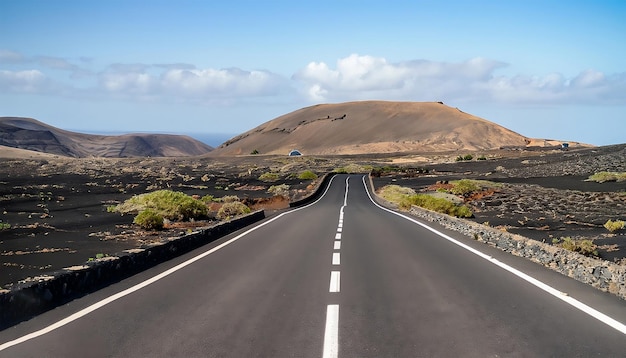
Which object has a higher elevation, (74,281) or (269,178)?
(74,281)

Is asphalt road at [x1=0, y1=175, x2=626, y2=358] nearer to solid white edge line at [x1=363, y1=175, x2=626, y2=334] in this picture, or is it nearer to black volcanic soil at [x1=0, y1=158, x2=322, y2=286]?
solid white edge line at [x1=363, y1=175, x2=626, y2=334]

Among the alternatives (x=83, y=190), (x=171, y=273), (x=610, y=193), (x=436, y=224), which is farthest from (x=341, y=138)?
(x=171, y=273)

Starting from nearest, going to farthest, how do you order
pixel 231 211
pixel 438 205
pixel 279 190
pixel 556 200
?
pixel 438 205 < pixel 231 211 < pixel 556 200 < pixel 279 190

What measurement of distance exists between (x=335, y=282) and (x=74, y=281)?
4215mm

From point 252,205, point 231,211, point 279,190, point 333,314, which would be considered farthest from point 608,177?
point 333,314

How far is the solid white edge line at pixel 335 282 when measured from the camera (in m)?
8.94

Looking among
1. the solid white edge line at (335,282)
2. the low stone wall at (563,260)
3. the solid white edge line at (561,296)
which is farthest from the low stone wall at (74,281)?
the low stone wall at (563,260)

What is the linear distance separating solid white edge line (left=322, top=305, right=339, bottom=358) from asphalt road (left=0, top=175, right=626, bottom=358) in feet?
0.07

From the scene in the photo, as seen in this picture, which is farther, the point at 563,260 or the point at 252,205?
the point at 252,205

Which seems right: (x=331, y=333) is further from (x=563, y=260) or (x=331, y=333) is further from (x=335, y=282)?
(x=563, y=260)

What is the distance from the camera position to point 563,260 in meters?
10.6

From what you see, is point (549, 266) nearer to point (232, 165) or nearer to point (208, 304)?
point (208, 304)

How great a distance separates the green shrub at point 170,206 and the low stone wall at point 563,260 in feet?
65.0

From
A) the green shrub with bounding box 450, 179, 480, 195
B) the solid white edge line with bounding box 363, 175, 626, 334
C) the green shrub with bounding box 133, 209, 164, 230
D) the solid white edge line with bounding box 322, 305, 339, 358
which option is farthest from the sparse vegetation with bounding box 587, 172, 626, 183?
the solid white edge line with bounding box 322, 305, 339, 358
